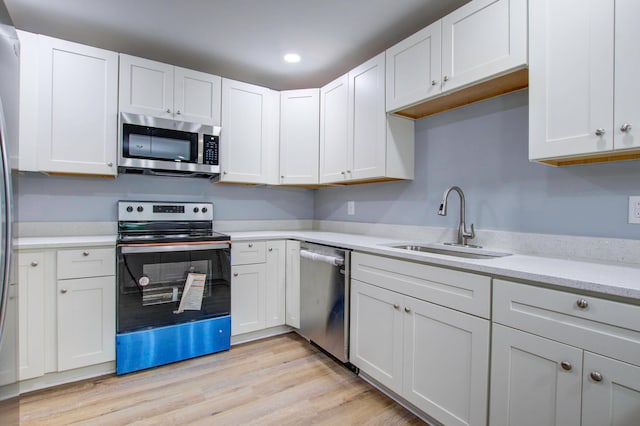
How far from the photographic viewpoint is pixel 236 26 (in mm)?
2195

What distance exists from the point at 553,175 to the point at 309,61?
2.03 metres

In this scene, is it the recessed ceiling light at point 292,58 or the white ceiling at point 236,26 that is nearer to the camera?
the white ceiling at point 236,26

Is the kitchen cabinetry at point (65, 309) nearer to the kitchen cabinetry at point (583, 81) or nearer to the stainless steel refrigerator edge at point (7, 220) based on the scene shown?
the stainless steel refrigerator edge at point (7, 220)

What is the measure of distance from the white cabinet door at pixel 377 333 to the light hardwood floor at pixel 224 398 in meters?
0.16

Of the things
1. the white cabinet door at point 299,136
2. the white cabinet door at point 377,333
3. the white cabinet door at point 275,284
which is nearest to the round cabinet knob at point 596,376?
the white cabinet door at point 377,333

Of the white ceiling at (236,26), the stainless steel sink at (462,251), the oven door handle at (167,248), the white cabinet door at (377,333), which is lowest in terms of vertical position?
the white cabinet door at (377,333)

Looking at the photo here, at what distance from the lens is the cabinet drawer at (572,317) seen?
956mm

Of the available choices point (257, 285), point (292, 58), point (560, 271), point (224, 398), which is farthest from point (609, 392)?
point (292, 58)

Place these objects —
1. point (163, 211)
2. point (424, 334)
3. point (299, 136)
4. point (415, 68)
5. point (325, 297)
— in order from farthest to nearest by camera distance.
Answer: point (299, 136) < point (163, 211) < point (325, 297) < point (415, 68) < point (424, 334)

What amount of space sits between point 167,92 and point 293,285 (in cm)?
186

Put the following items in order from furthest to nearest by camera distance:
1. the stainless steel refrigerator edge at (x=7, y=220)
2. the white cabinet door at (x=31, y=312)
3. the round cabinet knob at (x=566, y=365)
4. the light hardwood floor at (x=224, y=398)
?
the white cabinet door at (x=31, y=312), the light hardwood floor at (x=224, y=398), the round cabinet knob at (x=566, y=365), the stainless steel refrigerator edge at (x=7, y=220)

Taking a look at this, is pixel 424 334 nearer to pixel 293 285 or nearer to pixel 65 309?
pixel 293 285

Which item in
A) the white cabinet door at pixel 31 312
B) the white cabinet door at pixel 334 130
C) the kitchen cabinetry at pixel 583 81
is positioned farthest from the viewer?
the white cabinet door at pixel 334 130

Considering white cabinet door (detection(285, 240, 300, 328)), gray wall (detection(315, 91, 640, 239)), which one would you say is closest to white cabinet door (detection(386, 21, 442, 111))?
gray wall (detection(315, 91, 640, 239))
